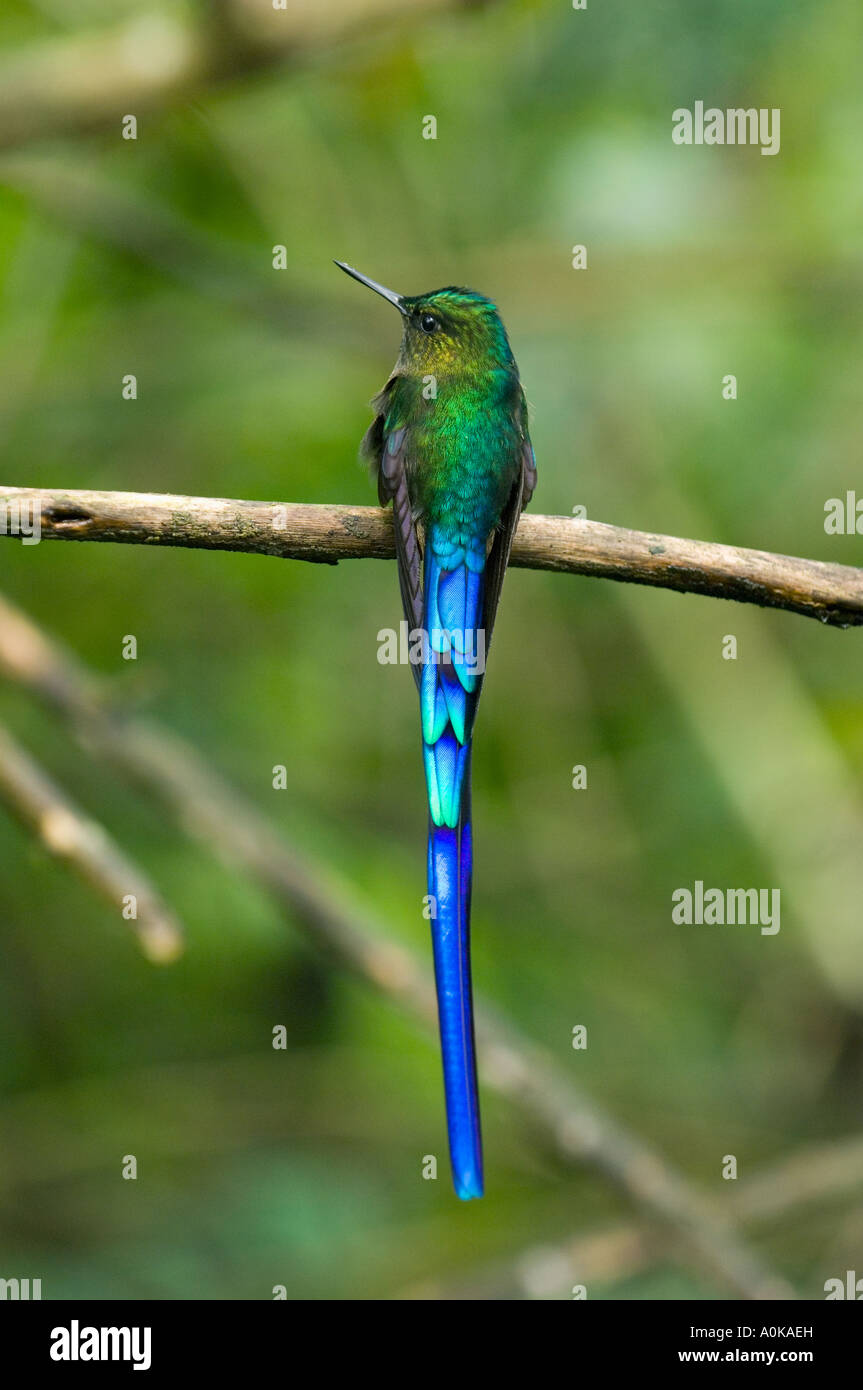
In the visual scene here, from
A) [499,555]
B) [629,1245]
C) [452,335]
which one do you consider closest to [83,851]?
[499,555]

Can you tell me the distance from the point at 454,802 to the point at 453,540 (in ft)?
2.09

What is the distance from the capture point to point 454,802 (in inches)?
128

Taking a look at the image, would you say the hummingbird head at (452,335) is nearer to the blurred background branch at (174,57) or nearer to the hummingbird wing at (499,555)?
the hummingbird wing at (499,555)

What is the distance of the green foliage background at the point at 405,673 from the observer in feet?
18.9

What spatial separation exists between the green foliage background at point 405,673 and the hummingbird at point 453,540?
74.5 inches


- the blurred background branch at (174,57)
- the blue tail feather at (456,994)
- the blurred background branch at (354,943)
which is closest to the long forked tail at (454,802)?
the blue tail feather at (456,994)

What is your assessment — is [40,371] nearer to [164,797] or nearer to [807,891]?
[164,797]

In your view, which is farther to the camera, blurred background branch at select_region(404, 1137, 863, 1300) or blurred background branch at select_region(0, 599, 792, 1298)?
blurred background branch at select_region(404, 1137, 863, 1300)

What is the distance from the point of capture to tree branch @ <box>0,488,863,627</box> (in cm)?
304

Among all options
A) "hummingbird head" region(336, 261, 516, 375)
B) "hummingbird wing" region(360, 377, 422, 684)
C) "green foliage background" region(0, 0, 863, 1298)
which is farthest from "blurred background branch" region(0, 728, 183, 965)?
"green foliage background" region(0, 0, 863, 1298)

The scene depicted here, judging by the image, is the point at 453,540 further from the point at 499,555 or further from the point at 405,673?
the point at 405,673

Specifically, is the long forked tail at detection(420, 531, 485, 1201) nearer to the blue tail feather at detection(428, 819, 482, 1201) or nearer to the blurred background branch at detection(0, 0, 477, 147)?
the blue tail feather at detection(428, 819, 482, 1201)

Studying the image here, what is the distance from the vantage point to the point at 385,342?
19.6 feet

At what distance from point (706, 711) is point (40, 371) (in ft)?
9.85
